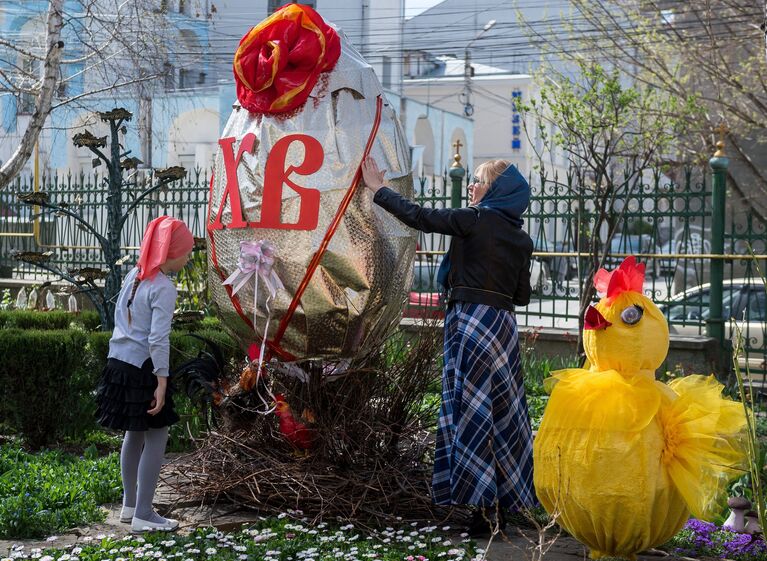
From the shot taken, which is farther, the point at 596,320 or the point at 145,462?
the point at 145,462

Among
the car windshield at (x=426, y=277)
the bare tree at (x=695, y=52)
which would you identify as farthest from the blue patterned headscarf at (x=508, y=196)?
the bare tree at (x=695, y=52)

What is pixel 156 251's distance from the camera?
4441mm

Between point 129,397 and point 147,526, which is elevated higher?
point 129,397

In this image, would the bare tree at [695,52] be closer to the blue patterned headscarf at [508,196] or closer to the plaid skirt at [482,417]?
the blue patterned headscarf at [508,196]

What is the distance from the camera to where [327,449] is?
15.2 feet

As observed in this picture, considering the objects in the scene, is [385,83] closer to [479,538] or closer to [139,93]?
[139,93]

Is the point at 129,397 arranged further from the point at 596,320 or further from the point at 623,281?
the point at 623,281

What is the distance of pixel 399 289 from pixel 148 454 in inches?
56.3

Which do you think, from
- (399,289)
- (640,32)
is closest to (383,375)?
(399,289)

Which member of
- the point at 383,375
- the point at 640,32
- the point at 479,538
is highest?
the point at 640,32

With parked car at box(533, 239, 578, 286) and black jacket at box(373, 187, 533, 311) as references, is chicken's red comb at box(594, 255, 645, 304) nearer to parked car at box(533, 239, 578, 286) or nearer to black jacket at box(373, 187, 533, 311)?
black jacket at box(373, 187, 533, 311)

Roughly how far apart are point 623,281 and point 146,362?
218 cm

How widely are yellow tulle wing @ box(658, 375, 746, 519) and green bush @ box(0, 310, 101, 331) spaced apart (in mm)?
5650

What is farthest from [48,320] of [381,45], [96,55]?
[381,45]
